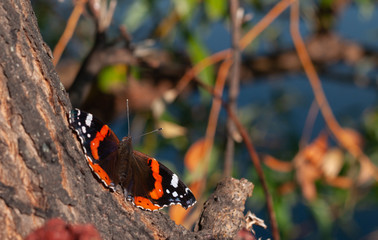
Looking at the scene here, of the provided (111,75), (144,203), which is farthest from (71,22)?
(144,203)

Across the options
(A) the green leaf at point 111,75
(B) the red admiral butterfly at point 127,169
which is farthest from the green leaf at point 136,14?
(B) the red admiral butterfly at point 127,169

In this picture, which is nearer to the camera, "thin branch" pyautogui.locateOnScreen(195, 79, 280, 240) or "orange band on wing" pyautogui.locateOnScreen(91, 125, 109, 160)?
"orange band on wing" pyautogui.locateOnScreen(91, 125, 109, 160)

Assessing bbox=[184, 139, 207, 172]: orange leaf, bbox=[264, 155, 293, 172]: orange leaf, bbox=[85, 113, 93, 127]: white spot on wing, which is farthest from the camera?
bbox=[264, 155, 293, 172]: orange leaf

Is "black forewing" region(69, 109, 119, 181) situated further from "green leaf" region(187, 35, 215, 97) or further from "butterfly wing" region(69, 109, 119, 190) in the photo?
"green leaf" region(187, 35, 215, 97)

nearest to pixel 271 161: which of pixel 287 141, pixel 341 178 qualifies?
pixel 341 178

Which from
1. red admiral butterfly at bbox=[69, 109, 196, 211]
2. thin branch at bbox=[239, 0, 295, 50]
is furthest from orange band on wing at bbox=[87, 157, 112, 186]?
thin branch at bbox=[239, 0, 295, 50]

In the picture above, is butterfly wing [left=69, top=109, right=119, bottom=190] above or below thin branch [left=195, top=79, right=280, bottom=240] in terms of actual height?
below

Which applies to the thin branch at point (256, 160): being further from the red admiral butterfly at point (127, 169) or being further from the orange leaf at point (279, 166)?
the orange leaf at point (279, 166)

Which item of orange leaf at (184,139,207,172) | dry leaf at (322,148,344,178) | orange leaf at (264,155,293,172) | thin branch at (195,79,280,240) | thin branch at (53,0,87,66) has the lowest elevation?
thin branch at (195,79,280,240)

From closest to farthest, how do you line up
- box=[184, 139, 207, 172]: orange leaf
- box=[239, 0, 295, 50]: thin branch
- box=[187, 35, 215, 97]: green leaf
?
box=[239, 0, 295, 50]: thin branch < box=[187, 35, 215, 97]: green leaf < box=[184, 139, 207, 172]: orange leaf
